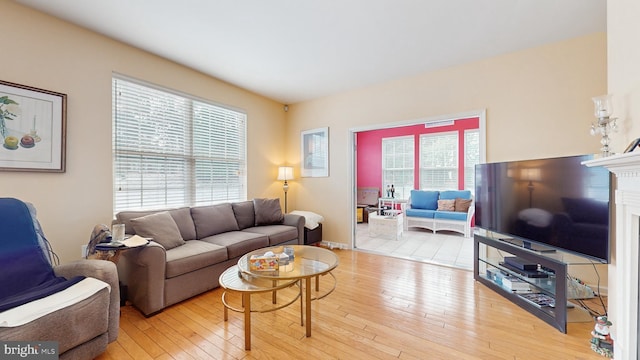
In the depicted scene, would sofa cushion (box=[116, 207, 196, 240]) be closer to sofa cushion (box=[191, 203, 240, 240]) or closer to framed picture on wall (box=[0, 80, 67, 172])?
sofa cushion (box=[191, 203, 240, 240])

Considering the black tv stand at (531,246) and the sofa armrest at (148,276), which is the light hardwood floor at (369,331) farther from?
the black tv stand at (531,246)

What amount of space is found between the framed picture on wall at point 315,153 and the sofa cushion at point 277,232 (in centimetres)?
124

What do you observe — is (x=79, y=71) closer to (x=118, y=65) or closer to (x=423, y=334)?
(x=118, y=65)

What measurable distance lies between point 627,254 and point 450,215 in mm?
3847

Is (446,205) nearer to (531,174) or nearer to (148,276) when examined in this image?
(531,174)

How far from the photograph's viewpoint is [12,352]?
121cm

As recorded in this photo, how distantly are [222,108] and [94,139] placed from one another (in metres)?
1.64

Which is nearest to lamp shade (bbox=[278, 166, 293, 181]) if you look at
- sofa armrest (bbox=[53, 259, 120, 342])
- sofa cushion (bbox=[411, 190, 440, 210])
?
sofa armrest (bbox=[53, 259, 120, 342])

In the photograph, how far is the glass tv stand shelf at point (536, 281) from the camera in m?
1.91

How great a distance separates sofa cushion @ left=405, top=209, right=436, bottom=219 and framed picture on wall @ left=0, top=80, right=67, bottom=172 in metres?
5.65

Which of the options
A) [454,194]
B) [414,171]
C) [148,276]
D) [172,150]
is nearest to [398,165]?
[414,171]

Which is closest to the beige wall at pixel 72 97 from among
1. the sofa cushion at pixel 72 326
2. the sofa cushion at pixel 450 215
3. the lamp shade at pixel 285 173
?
the sofa cushion at pixel 72 326

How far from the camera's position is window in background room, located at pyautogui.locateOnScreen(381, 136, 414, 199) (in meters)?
6.68

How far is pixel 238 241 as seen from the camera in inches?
114
